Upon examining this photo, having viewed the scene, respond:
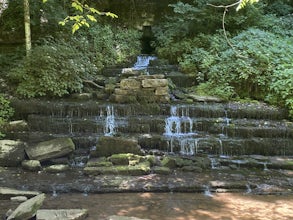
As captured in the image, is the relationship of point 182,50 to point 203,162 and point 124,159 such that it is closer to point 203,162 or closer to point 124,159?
point 203,162

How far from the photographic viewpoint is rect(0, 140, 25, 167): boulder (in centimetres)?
752

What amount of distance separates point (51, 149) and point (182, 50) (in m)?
6.77

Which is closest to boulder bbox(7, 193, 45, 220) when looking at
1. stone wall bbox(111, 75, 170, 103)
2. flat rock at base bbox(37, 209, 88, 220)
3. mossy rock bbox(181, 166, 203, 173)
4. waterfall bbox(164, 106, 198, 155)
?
flat rock at base bbox(37, 209, 88, 220)

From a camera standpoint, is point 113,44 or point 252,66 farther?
point 113,44

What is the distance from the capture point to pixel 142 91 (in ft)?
32.6

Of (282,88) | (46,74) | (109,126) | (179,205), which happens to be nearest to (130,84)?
(109,126)

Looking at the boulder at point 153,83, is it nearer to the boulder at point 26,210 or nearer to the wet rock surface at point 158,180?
the wet rock surface at point 158,180

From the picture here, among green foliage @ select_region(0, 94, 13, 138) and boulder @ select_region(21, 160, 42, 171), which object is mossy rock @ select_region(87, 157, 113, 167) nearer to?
boulder @ select_region(21, 160, 42, 171)

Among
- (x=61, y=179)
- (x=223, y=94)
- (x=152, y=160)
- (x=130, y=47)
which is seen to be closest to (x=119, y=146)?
(x=152, y=160)

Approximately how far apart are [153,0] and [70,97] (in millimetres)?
7792

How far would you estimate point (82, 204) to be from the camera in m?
5.74

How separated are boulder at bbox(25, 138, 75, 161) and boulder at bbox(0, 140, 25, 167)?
0.53ft

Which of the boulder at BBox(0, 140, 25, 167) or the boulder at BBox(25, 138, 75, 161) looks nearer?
the boulder at BBox(0, 140, 25, 167)

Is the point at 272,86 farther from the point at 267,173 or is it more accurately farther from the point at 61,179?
the point at 61,179
